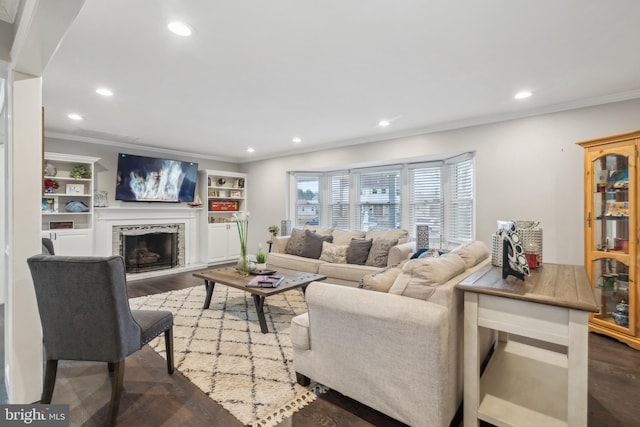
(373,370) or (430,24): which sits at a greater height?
(430,24)

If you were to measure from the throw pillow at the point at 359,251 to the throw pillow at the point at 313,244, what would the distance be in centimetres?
58

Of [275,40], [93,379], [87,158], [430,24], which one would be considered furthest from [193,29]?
[87,158]

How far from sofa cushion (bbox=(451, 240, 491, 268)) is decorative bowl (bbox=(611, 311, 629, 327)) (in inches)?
62.2

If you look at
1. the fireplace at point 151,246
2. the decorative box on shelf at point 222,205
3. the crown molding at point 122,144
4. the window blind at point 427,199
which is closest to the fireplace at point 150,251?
the fireplace at point 151,246

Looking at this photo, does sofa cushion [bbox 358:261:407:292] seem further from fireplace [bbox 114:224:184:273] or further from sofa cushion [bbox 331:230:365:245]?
fireplace [bbox 114:224:184:273]

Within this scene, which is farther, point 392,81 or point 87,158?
point 87,158

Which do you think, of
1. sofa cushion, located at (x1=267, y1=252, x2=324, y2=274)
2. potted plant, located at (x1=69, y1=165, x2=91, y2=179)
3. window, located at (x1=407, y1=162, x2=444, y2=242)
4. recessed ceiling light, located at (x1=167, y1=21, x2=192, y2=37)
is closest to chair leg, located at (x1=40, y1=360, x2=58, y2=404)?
recessed ceiling light, located at (x1=167, y1=21, x2=192, y2=37)

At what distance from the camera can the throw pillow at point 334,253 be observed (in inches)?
178

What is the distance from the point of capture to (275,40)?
84.9 inches

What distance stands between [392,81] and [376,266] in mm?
2353

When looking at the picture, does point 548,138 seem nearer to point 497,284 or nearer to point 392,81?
point 392,81

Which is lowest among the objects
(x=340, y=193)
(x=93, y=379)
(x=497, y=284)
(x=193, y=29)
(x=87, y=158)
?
(x=93, y=379)

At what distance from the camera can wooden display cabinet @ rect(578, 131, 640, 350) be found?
275 centimetres

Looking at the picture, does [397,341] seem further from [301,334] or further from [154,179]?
[154,179]
